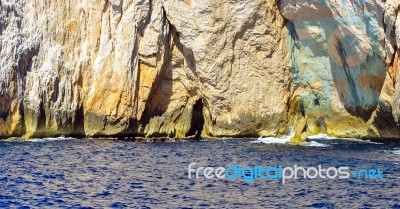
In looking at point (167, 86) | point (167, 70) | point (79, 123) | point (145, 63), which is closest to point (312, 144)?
point (167, 86)

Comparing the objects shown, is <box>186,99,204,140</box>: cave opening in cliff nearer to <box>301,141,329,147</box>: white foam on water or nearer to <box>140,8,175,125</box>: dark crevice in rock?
<box>140,8,175,125</box>: dark crevice in rock

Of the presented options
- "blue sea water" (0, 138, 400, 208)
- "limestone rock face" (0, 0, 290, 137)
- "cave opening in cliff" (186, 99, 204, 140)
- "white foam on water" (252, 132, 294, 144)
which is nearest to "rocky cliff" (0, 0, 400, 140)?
"limestone rock face" (0, 0, 290, 137)

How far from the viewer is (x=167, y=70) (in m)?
41.5

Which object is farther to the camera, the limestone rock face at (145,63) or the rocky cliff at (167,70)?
the limestone rock face at (145,63)

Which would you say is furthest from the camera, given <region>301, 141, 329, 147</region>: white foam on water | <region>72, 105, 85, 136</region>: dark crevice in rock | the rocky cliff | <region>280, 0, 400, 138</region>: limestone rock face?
<region>72, 105, 85, 136</region>: dark crevice in rock

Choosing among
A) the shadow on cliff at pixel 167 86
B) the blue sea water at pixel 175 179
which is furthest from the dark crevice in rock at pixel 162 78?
the blue sea water at pixel 175 179

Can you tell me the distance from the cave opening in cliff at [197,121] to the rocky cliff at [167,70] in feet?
0.86

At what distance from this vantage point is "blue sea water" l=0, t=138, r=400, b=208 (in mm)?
17266

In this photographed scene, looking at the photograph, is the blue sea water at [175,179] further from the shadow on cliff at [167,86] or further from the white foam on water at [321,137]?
the shadow on cliff at [167,86]

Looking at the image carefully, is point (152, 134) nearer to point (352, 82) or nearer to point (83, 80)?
point (83, 80)

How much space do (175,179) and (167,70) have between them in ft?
68.3

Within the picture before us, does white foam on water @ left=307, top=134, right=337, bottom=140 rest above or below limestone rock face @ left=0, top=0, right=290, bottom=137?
below

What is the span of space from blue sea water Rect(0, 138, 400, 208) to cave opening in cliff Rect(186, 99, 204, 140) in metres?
8.26

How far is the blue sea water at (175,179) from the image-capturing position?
56.6ft
